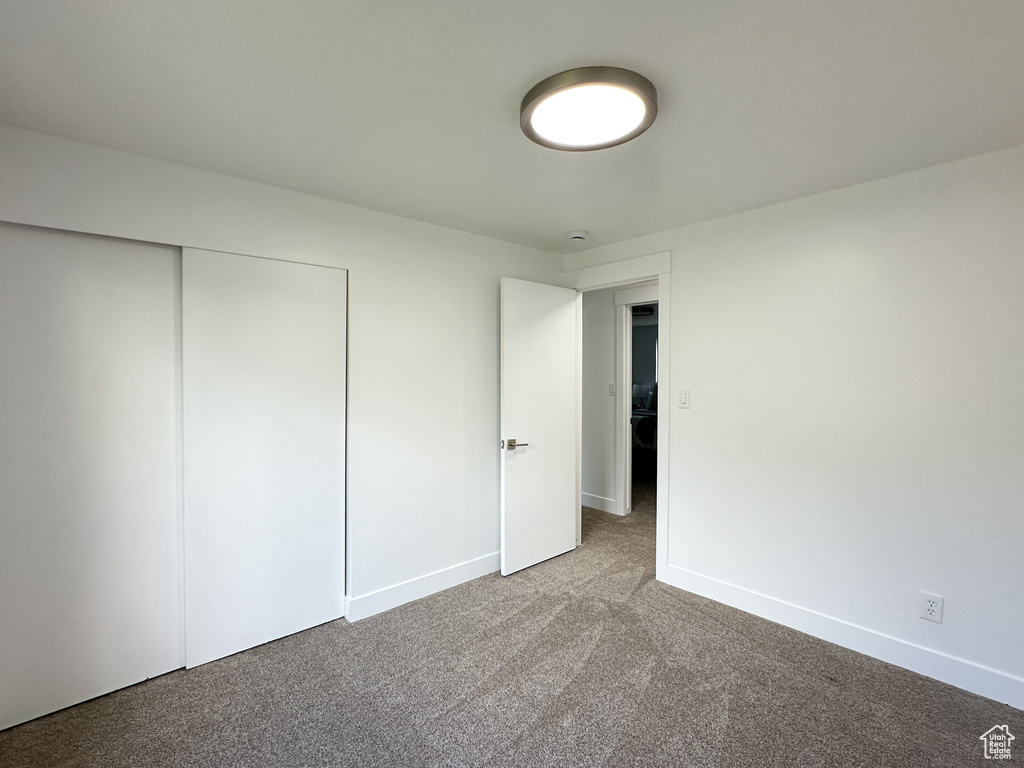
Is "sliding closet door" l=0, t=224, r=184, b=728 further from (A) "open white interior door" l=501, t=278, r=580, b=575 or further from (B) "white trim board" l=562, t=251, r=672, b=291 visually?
(B) "white trim board" l=562, t=251, r=672, b=291

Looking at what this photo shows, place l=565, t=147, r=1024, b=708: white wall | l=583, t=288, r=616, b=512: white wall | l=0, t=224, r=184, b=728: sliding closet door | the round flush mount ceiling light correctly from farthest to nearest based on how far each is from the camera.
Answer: l=583, t=288, r=616, b=512: white wall, l=565, t=147, r=1024, b=708: white wall, l=0, t=224, r=184, b=728: sliding closet door, the round flush mount ceiling light

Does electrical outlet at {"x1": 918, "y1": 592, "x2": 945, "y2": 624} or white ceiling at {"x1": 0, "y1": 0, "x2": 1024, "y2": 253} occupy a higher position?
white ceiling at {"x1": 0, "y1": 0, "x2": 1024, "y2": 253}

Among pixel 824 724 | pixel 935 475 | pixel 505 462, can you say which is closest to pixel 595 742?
pixel 824 724

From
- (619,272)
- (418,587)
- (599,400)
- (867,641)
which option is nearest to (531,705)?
(418,587)

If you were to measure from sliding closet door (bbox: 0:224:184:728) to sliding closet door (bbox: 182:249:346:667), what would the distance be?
0.35 feet

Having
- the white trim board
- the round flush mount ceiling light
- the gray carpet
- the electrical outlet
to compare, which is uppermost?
the round flush mount ceiling light

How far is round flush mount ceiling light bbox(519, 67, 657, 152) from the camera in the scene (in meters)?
1.44

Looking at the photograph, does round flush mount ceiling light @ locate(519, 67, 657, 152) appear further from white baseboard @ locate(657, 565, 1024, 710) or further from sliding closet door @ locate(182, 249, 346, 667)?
white baseboard @ locate(657, 565, 1024, 710)

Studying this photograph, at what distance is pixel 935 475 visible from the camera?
2150mm

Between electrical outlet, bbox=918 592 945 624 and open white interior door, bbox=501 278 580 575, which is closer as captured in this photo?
electrical outlet, bbox=918 592 945 624

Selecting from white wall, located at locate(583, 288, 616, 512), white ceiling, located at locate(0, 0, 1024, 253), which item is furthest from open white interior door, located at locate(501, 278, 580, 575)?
white ceiling, located at locate(0, 0, 1024, 253)


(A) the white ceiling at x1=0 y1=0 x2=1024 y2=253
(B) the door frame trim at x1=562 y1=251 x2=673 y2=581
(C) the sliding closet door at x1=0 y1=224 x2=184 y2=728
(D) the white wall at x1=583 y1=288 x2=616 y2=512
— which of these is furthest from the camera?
(D) the white wall at x1=583 y1=288 x2=616 y2=512

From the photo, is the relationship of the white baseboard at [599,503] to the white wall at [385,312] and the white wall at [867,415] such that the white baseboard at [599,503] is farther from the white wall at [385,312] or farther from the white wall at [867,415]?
the white wall at [385,312]

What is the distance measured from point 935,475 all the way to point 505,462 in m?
2.28
